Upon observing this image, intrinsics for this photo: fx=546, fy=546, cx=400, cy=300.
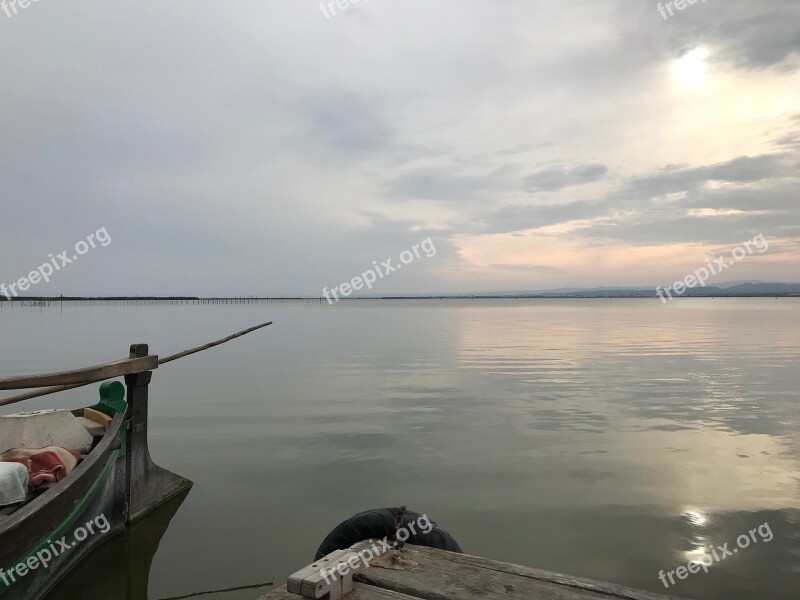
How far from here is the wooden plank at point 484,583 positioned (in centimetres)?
398

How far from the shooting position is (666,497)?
10.0 m

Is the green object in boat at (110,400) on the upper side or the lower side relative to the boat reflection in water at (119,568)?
upper

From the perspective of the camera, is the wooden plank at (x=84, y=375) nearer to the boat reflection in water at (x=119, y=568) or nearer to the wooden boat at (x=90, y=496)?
the wooden boat at (x=90, y=496)

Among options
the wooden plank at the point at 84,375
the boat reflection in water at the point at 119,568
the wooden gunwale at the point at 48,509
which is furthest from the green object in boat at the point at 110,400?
the boat reflection in water at the point at 119,568

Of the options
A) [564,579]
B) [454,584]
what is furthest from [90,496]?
[564,579]

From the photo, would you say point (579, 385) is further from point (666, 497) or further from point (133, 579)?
point (133, 579)

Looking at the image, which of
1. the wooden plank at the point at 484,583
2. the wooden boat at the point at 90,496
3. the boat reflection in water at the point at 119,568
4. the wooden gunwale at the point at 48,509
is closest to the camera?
the wooden plank at the point at 484,583

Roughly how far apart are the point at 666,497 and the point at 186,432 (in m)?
12.0

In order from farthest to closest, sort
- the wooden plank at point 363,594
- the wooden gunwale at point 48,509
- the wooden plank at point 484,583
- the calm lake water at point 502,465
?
1. the calm lake water at point 502,465
2. the wooden gunwale at point 48,509
3. the wooden plank at point 484,583
4. the wooden plank at point 363,594

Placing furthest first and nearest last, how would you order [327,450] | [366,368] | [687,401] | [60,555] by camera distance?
1. [366,368]
2. [687,401]
3. [327,450]
4. [60,555]

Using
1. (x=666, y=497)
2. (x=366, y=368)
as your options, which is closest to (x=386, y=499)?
(x=666, y=497)

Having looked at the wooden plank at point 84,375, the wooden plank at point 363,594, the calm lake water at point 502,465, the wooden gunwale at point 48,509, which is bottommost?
the calm lake water at point 502,465

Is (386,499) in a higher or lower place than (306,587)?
lower

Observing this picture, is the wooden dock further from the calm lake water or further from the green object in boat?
the green object in boat
